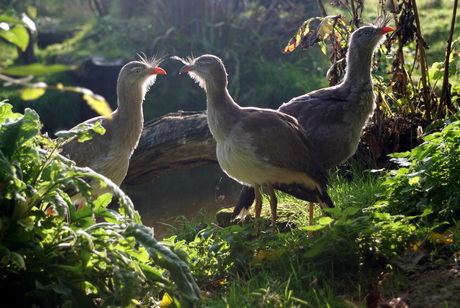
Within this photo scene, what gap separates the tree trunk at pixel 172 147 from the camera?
5.85m

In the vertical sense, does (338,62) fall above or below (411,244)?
above

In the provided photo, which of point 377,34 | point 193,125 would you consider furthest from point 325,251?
point 193,125

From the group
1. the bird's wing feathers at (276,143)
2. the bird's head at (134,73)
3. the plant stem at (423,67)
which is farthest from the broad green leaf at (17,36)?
the plant stem at (423,67)

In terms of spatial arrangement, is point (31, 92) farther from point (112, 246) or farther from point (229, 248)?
point (229, 248)

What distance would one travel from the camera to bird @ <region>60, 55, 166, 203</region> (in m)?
4.97

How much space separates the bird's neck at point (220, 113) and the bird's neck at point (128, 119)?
89cm

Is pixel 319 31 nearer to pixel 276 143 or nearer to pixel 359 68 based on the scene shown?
pixel 359 68

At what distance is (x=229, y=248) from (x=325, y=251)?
688 millimetres

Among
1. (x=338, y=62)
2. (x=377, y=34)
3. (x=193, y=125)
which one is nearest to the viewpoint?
(x=377, y=34)

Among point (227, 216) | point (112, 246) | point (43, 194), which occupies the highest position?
point (43, 194)

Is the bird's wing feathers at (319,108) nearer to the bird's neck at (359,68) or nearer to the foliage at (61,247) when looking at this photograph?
the bird's neck at (359,68)

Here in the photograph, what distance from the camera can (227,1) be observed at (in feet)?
36.4

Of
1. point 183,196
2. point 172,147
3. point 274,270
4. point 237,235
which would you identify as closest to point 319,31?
point 172,147

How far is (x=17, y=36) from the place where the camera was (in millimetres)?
1568
